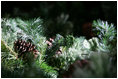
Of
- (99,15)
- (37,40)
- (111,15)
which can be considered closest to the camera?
(37,40)

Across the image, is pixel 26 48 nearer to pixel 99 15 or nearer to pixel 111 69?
pixel 111 69

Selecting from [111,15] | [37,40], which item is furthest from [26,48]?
[111,15]

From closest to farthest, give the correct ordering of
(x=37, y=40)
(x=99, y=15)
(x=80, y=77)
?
(x=80, y=77) → (x=37, y=40) → (x=99, y=15)

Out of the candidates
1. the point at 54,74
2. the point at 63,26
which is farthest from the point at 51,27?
the point at 54,74

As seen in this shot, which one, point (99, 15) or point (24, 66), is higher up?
point (99, 15)

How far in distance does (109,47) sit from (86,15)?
427 millimetres

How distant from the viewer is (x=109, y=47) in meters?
0.31

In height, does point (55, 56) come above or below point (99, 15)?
below

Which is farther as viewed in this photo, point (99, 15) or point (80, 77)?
point (99, 15)

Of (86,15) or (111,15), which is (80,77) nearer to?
(111,15)

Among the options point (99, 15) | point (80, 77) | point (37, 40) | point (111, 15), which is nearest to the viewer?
point (80, 77)

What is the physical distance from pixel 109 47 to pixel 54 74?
11 centimetres

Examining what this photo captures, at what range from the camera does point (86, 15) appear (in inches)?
Answer: 28.5

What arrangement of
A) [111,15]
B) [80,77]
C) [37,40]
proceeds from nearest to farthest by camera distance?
[80,77] → [37,40] → [111,15]
